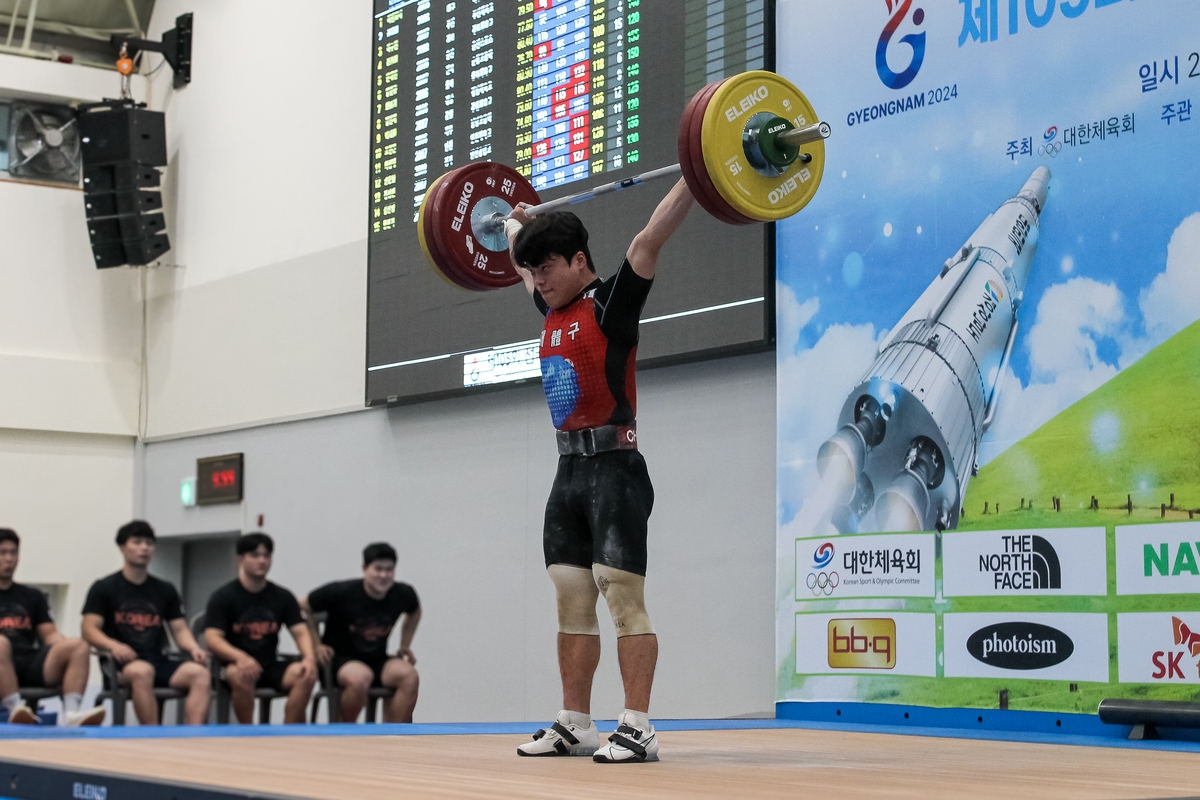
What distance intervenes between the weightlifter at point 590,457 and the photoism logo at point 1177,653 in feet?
5.32

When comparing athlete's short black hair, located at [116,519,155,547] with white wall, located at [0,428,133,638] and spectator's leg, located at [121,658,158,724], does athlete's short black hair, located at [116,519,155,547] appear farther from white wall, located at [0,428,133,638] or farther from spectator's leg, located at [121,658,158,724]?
white wall, located at [0,428,133,638]

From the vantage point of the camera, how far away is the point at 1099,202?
13.9 ft

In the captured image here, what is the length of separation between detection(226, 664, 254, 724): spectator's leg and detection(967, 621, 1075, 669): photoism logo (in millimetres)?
2778

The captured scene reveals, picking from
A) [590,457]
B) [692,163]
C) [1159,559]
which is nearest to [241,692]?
[590,457]

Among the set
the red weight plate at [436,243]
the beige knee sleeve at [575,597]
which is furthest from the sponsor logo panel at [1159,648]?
the red weight plate at [436,243]

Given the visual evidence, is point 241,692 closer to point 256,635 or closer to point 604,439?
point 256,635

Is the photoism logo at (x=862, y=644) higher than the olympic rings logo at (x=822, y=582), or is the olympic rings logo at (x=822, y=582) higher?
the olympic rings logo at (x=822, y=582)

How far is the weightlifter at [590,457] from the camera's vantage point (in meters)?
3.13

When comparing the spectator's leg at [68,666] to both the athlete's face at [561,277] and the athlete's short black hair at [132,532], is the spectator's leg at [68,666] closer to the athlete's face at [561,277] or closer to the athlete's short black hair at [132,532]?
the athlete's short black hair at [132,532]

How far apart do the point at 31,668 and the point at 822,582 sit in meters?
3.27

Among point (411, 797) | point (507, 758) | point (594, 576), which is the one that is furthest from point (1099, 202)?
point (411, 797)

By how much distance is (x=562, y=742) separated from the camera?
3217 millimetres

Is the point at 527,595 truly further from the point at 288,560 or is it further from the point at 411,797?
the point at 411,797

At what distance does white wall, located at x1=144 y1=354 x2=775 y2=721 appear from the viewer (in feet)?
17.4
